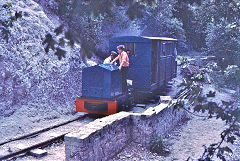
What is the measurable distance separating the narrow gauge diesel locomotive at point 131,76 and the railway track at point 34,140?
3.22ft

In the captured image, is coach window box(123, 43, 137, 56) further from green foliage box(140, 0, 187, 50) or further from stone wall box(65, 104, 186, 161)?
green foliage box(140, 0, 187, 50)

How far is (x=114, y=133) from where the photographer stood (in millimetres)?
7332

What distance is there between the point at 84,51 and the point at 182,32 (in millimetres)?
23245

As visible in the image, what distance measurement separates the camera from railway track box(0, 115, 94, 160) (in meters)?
6.72

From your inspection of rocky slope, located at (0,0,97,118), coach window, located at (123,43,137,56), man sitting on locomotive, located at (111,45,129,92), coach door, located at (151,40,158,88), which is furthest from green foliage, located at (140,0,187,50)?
man sitting on locomotive, located at (111,45,129,92)

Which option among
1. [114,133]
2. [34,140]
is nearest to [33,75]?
[34,140]

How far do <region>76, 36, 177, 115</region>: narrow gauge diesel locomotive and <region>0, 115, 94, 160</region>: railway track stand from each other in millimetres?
982

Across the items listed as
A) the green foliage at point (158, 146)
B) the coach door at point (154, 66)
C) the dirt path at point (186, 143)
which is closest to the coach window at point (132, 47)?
the coach door at point (154, 66)

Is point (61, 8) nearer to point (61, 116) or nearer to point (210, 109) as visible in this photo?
point (61, 116)

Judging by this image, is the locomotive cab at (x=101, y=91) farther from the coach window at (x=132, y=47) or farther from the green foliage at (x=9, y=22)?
the green foliage at (x=9, y=22)

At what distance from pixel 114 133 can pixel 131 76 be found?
4502mm

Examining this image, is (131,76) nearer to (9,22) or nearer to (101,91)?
(101,91)

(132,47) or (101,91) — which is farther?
(132,47)

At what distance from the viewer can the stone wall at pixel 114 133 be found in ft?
19.8
